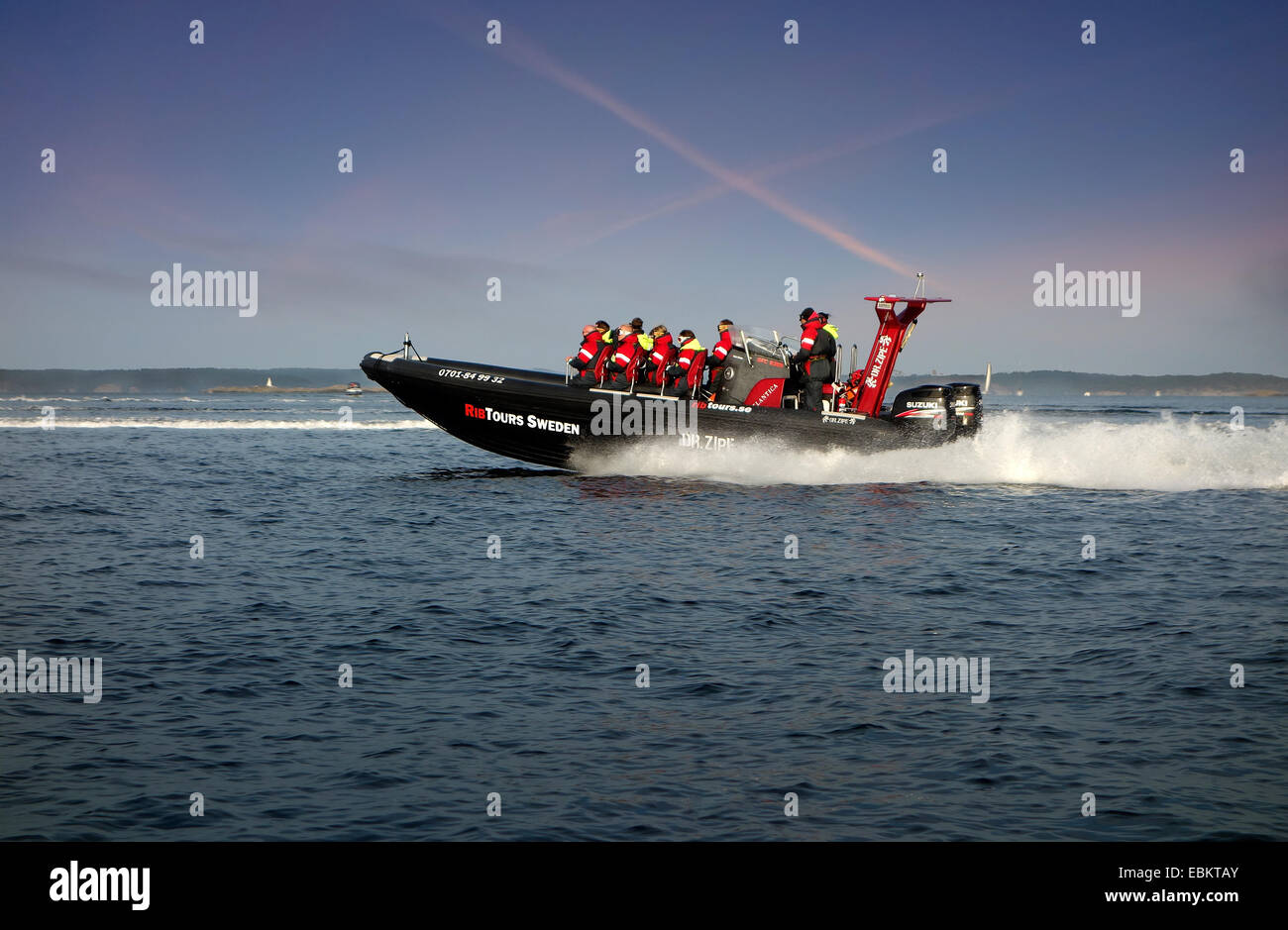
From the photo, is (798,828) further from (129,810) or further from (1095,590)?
(1095,590)

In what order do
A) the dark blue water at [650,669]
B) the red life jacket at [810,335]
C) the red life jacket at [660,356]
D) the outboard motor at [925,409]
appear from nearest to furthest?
the dark blue water at [650,669] → the red life jacket at [810,335] → the outboard motor at [925,409] → the red life jacket at [660,356]

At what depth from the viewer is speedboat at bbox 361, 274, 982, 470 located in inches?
683

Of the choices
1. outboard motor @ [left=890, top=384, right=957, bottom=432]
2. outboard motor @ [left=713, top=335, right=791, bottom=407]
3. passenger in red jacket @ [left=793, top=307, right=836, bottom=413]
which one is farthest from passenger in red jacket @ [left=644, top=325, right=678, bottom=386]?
outboard motor @ [left=890, top=384, right=957, bottom=432]

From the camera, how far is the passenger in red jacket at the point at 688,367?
17.6m

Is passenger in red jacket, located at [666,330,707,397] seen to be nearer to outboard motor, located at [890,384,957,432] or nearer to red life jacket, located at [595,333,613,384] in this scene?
red life jacket, located at [595,333,613,384]

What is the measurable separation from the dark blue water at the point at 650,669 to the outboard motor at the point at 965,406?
2022mm

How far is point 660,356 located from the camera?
17.6 metres

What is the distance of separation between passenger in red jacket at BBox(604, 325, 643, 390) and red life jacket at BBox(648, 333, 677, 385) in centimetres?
31
